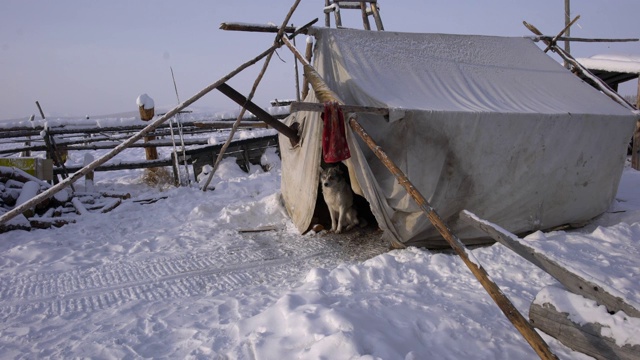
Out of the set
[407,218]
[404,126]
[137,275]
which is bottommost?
[137,275]

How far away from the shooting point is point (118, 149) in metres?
4.35

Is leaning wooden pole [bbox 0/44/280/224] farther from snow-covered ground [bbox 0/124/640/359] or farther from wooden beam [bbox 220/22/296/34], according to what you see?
snow-covered ground [bbox 0/124/640/359]

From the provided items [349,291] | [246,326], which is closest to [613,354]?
[349,291]

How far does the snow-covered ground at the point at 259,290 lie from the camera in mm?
2516

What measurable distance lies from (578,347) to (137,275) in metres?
3.98

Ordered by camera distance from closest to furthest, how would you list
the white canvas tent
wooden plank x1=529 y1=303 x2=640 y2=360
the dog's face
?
wooden plank x1=529 y1=303 x2=640 y2=360 < the white canvas tent < the dog's face

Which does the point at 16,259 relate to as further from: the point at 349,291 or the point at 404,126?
the point at 404,126

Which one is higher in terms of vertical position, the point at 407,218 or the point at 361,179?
the point at 361,179

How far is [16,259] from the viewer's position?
470 cm

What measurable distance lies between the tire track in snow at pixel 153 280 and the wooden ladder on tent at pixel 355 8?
5.60m

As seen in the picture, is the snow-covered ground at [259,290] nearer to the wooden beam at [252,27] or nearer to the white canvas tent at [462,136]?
the white canvas tent at [462,136]

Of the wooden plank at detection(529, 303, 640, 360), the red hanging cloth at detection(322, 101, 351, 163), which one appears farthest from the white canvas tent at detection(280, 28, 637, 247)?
the wooden plank at detection(529, 303, 640, 360)

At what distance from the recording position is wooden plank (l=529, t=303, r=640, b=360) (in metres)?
2.14

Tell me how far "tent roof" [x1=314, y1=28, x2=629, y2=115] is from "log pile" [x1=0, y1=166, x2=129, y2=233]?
4749 millimetres
